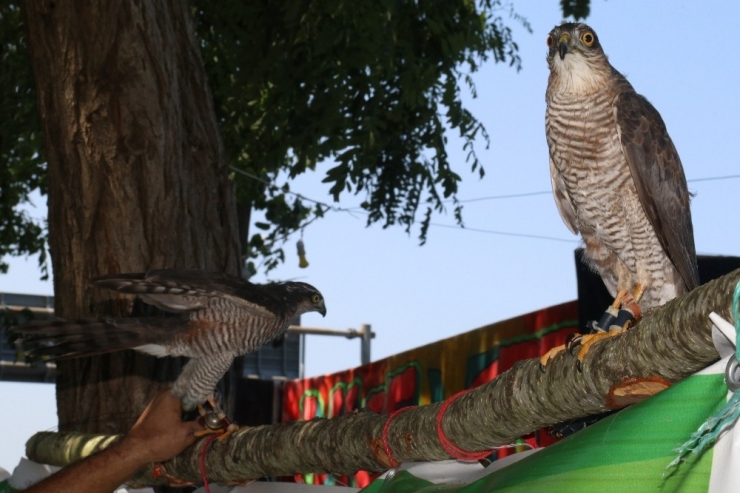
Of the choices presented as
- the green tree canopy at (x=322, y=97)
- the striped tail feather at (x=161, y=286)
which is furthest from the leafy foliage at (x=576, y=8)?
the striped tail feather at (x=161, y=286)

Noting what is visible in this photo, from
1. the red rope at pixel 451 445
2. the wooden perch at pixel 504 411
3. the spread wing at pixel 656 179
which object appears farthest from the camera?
the spread wing at pixel 656 179

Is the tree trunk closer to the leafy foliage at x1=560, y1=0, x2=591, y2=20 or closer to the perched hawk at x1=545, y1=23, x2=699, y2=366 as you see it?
the perched hawk at x1=545, y1=23, x2=699, y2=366

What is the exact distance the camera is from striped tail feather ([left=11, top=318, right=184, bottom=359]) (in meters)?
2.62

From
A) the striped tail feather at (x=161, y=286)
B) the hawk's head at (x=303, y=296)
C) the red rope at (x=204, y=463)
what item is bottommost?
the red rope at (x=204, y=463)

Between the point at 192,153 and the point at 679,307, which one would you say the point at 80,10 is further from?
the point at 679,307

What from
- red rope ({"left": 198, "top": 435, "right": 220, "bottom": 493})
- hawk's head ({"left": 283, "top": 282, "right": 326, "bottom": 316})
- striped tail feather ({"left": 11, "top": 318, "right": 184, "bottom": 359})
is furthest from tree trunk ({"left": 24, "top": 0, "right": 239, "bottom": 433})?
red rope ({"left": 198, "top": 435, "right": 220, "bottom": 493})

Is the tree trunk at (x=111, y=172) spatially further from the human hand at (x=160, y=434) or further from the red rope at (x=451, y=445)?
the red rope at (x=451, y=445)

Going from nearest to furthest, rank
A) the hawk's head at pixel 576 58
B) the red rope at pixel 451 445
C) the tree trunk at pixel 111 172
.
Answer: the red rope at pixel 451 445
the hawk's head at pixel 576 58
the tree trunk at pixel 111 172

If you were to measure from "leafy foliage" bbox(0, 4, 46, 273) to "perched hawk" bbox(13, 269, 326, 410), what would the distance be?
9.26ft

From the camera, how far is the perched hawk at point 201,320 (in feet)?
9.78

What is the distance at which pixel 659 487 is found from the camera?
3.75 feet

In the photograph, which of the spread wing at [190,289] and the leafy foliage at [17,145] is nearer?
the spread wing at [190,289]

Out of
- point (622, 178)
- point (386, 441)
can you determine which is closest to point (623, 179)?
point (622, 178)

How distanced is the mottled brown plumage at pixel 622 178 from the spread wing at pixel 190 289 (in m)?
1.24
